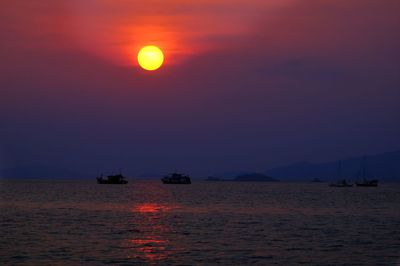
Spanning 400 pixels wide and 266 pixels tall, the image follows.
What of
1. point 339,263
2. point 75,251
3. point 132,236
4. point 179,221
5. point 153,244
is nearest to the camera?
point 339,263

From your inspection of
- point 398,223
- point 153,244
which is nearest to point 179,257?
point 153,244

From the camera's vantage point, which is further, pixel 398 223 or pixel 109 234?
pixel 398 223

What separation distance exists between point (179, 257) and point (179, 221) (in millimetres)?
33190

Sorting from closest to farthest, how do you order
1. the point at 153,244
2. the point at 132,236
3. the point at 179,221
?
the point at 153,244
the point at 132,236
the point at 179,221

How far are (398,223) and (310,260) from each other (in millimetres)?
38257

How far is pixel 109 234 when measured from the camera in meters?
62.0

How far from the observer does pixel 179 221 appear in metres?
80.6

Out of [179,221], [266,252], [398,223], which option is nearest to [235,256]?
[266,252]

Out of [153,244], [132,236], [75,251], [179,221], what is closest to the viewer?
[75,251]

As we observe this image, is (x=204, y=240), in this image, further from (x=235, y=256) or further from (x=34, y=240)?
(x=34, y=240)

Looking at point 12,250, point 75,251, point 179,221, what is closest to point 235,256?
point 75,251

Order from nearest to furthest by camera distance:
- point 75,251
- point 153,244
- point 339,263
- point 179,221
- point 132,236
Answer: point 339,263 < point 75,251 < point 153,244 < point 132,236 < point 179,221

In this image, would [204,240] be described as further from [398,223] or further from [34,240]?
[398,223]

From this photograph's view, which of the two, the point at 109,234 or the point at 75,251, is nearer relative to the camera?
the point at 75,251
